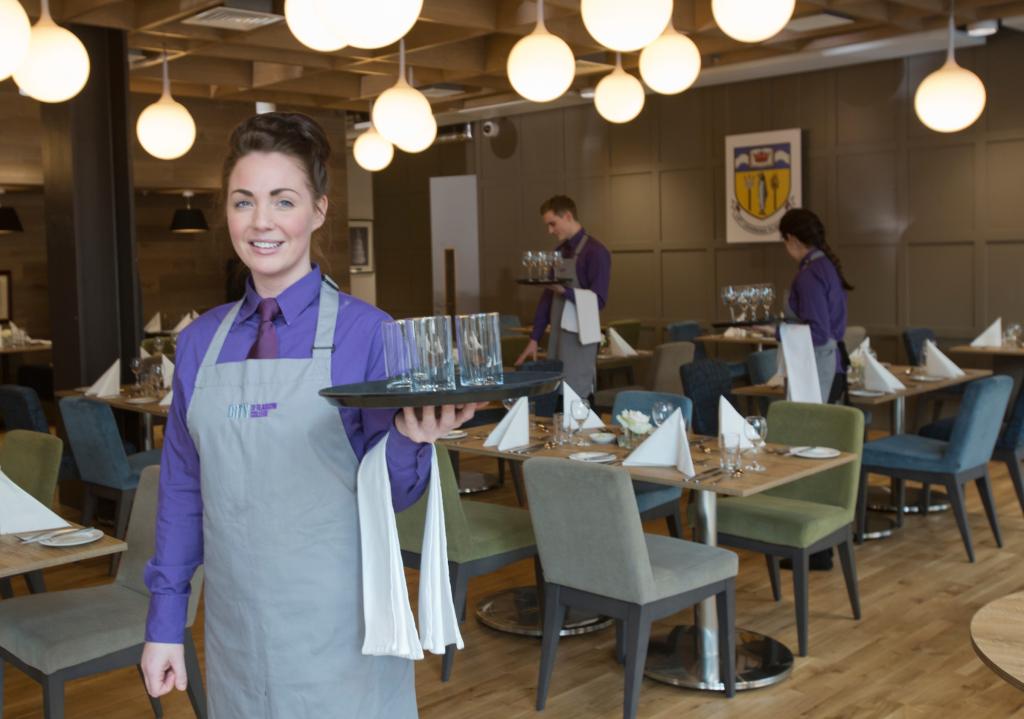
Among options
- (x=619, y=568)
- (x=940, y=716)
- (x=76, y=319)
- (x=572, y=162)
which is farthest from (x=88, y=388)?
(x=572, y=162)

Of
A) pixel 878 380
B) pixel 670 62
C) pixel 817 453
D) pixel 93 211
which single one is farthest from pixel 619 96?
pixel 93 211

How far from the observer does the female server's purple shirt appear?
6.34ft

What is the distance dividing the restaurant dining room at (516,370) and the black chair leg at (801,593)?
0.03 metres

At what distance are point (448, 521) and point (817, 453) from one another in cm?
148

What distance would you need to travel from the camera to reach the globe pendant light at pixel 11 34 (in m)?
4.11

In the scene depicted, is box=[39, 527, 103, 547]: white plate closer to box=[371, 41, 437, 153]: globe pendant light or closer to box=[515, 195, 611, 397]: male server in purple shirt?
box=[371, 41, 437, 153]: globe pendant light

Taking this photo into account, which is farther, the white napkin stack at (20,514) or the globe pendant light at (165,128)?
the globe pendant light at (165,128)

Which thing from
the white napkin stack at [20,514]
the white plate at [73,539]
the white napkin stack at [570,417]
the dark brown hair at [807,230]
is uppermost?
the dark brown hair at [807,230]

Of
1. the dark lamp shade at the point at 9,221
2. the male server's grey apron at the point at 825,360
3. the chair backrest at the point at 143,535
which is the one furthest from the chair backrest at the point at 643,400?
the dark lamp shade at the point at 9,221

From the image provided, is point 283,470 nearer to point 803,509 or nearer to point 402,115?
point 803,509

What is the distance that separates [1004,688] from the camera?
13.7 ft

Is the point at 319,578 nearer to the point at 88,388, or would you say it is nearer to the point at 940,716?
the point at 940,716

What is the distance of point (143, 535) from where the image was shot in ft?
12.0

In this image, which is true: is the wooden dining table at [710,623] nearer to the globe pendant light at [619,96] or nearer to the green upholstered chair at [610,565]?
the green upholstered chair at [610,565]
